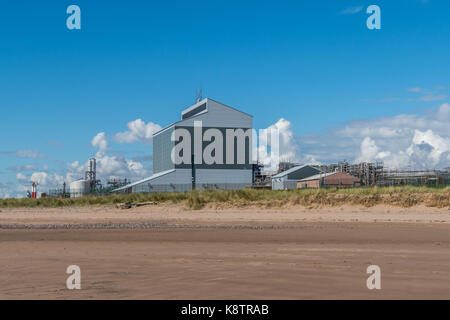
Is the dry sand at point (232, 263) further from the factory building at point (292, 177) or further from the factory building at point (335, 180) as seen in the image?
the factory building at point (292, 177)

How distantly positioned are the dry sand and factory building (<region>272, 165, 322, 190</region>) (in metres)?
45.4

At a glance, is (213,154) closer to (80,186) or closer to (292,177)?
(292,177)

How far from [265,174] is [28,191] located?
1390 inches

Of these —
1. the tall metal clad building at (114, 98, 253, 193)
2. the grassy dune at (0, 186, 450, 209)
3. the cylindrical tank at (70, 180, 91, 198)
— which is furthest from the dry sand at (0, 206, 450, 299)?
the cylindrical tank at (70, 180, 91, 198)

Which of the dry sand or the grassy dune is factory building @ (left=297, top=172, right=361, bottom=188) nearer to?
the grassy dune

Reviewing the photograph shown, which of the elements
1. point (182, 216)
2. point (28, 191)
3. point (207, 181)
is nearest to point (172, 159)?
point (207, 181)

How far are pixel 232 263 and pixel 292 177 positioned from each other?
189 feet

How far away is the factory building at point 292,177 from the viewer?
2595 inches

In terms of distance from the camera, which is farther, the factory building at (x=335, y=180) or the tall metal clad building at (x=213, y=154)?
the tall metal clad building at (x=213, y=154)

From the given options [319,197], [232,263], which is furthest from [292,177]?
[232,263]

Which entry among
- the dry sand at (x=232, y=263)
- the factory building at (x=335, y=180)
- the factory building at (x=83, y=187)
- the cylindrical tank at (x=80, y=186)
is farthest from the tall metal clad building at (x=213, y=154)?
the dry sand at (x=232, y=263)

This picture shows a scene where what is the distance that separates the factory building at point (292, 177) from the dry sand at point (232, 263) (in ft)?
149

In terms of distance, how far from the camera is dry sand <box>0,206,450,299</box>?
7727 millimetres
